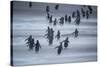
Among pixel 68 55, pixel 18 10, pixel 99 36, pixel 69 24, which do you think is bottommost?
pixel 68 55

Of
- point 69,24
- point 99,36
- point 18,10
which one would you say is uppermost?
point 18,10

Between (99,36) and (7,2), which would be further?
(99,36)

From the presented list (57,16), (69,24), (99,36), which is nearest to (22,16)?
(57,16)

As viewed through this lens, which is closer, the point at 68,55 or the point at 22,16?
the point at 22,16

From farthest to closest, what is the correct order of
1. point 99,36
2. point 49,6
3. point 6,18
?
point 99,36, point 49,6, point 6,18

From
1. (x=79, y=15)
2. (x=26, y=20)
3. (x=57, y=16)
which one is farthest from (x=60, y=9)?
(x=26, y=20)

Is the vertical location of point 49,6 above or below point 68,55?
above

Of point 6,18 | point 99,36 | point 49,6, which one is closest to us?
point 6,18

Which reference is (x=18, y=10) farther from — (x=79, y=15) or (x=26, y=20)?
(x=79, y=15)

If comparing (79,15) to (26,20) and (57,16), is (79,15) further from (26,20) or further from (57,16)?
(26,20)
